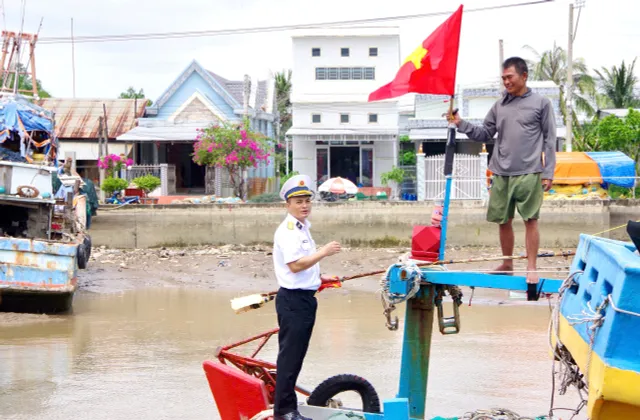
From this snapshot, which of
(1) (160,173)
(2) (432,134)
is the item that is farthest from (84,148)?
(2) (432,134)

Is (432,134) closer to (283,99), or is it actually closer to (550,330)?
(283,99)

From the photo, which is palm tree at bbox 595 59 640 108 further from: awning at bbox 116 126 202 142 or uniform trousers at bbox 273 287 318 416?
uniform trousers at bbox 273 287 318 416

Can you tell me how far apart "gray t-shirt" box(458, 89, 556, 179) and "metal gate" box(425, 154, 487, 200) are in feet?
51.0

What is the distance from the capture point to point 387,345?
10102 mm

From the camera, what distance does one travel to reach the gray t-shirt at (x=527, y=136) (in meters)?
5.96

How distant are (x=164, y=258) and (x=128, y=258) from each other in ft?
2.70

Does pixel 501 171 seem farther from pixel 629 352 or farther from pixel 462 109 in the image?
pixel 462 109

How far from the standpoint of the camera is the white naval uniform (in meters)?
5.12

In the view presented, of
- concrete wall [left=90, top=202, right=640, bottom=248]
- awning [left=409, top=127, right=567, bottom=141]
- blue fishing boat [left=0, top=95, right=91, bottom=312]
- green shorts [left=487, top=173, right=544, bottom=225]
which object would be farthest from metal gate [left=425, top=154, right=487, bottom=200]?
green shorts [left=487, top=173, right=544, bottom=225]

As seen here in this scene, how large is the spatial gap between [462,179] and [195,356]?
14633 millimetres

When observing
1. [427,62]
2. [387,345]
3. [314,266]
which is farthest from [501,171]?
[387,345]

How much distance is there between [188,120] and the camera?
3322cm

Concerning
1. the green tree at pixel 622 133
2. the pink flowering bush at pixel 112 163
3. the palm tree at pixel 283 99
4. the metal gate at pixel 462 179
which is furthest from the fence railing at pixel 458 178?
the palm tree at pixel 283 99

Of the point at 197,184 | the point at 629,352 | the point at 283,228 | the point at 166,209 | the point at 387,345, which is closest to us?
the point at 629,352
